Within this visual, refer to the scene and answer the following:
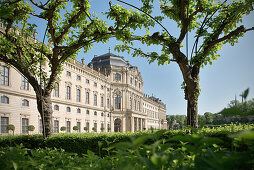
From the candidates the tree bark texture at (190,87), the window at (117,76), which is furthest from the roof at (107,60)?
the tree bark texture at (190,87)

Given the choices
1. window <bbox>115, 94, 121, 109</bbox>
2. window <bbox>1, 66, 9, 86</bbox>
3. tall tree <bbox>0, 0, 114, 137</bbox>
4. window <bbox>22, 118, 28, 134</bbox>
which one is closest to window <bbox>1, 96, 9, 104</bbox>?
window <bbox>1, 66, 9, 86</bbox>

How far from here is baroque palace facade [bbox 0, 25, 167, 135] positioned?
2039 centimetres

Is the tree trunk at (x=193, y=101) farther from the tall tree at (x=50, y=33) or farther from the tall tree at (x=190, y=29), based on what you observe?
the tall tree at (x=50, y=33)

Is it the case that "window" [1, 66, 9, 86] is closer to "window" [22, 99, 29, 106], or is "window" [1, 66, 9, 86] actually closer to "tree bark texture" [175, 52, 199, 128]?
"window" [22, 99, 29, 106]

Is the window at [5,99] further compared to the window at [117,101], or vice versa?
the window at [117,101]

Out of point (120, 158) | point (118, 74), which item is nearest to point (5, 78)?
point (120, 158)

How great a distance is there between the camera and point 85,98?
33438 mm

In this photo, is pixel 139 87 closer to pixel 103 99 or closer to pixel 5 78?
pixel 103 99

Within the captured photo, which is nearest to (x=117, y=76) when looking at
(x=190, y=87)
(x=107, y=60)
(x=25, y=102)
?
(x=107, y=60)

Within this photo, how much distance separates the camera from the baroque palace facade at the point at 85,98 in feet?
66.9

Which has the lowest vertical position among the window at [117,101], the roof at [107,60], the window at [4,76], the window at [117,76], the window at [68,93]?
the window at [117,101]

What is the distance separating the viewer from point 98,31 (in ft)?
23.8

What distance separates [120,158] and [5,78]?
22685mm

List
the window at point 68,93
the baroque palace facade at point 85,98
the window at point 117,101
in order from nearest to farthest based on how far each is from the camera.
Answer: the baroque palace facade at point 85,98 < the window at point 68,93 < the window at point 117,101
